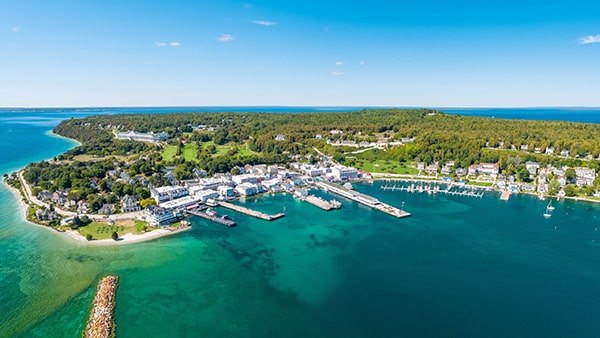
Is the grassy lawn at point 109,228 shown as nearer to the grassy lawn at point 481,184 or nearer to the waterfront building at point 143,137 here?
the grassy lawn at point 481,184

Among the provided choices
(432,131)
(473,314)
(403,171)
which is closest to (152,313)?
(473,314)

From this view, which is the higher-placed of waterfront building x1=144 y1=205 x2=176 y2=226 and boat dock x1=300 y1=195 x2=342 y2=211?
waterfront building x1=144 y1=205 x2=176 y2=226

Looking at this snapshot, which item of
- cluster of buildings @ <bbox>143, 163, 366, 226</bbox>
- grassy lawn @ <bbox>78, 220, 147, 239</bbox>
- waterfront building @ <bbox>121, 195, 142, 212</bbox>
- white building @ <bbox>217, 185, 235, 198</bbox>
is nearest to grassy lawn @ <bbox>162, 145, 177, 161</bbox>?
cluster of buildings @ <bbox>143, 163, 366, 226</bbox>

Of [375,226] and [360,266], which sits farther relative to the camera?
[375,226]

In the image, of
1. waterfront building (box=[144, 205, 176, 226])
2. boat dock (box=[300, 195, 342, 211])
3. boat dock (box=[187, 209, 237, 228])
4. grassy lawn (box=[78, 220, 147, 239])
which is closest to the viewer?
grassy lawn (box=[78, 220, 147, 239])

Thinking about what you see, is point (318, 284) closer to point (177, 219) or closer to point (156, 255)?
point (156, 255)

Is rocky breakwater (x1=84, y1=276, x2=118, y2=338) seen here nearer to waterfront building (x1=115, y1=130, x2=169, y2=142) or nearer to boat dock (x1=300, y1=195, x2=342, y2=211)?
boat dock (x1=300, y1=195, x2=342, y2=211)

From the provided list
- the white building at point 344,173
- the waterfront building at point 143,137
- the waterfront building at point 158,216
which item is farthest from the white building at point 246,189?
the waterfront building at point 143,137

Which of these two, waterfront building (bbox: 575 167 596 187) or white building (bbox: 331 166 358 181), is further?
white building (bbox: 331 166 358 181)
